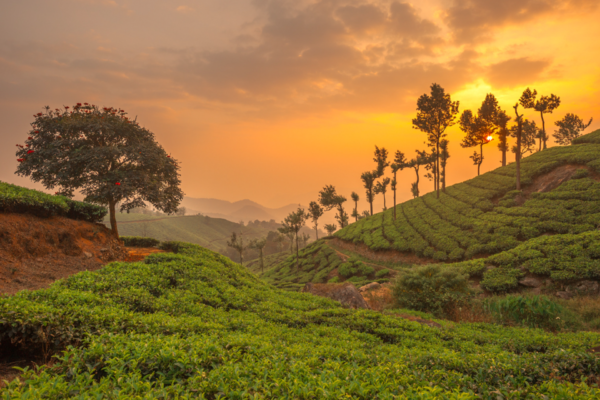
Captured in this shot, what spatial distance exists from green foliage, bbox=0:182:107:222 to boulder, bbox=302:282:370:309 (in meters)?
14.8

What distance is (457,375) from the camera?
16.5ft

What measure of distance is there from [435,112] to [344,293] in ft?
134

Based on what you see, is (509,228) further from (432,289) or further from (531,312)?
(531,312)

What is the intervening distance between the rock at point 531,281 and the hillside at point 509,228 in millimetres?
337

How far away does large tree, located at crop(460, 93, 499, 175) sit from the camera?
1945 inches

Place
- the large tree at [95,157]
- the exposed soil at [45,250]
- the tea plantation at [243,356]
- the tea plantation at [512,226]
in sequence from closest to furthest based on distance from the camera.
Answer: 1. the tea plantation at [243,356]
2. the exposed soil at [45,250]
3. the large tree at [95,157]
4. the tea plantation at [512,226]

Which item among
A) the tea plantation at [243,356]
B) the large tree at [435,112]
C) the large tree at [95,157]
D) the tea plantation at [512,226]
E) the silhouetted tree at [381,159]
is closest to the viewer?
the tea plantation at [243,356]

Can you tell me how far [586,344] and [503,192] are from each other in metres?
34.6

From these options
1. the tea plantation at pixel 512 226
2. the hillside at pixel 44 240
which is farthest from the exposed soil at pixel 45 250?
the tea plantation at pixel 512 226

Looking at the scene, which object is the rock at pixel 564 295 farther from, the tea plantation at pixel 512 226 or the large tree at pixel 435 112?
the large tree at pixel 435 112

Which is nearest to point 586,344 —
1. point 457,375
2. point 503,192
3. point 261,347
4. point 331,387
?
point 457,375

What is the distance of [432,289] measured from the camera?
15703mm

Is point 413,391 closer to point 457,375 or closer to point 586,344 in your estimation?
point 457,375

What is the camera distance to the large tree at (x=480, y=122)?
4941 centimetres
